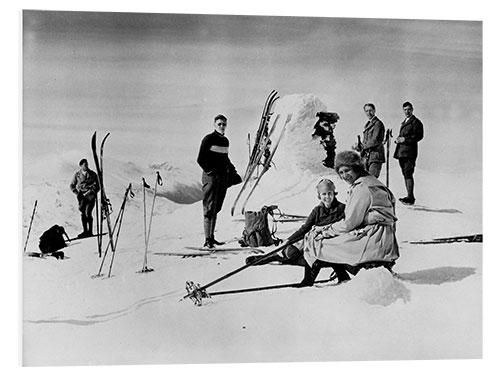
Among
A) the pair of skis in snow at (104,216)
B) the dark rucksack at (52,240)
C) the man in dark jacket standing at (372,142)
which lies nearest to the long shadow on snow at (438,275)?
the man in dark jacket standing at (372,142)

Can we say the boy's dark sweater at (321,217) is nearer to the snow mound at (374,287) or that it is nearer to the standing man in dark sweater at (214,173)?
the snow mound at (374,287)

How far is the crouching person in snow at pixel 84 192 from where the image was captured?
14.9 feet

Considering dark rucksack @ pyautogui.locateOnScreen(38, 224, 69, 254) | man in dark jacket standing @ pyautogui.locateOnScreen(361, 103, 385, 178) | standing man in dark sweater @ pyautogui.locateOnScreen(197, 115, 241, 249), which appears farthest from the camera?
man in dark jacket standing @ pyautogui.locateOnScreen(361, 103, 385, 178)

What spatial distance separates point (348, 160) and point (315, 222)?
16.6 inches

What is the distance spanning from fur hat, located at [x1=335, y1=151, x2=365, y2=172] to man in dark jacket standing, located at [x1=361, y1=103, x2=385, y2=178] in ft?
0.14

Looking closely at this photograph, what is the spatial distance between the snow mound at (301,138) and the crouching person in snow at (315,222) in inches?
5.9

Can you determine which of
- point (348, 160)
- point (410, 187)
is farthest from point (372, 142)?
point (410, 187)

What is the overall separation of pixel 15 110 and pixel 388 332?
2.55m

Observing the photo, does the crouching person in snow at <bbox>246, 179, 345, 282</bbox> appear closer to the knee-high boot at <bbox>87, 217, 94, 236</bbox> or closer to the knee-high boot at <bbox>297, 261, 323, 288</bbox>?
the knee-high boot at <bbox>297, 261, 323, 288</bbox>

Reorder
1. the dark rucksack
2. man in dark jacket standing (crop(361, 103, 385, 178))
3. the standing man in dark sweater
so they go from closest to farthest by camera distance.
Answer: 1. the dark rucksack
2. the standing man in dark sweater
3. man in dark jacket standing (crop(361, 103, 385, 178))

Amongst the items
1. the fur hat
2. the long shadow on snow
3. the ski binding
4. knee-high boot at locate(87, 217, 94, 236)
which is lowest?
the ski binding

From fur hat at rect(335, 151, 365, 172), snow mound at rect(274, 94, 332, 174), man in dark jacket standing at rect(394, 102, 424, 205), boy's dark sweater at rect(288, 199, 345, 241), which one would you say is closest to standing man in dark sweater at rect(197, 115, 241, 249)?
snow mound at rect(274, 94, 332, 174)

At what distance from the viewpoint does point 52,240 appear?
4.50 m

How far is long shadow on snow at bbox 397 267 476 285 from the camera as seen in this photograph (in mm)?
4688
